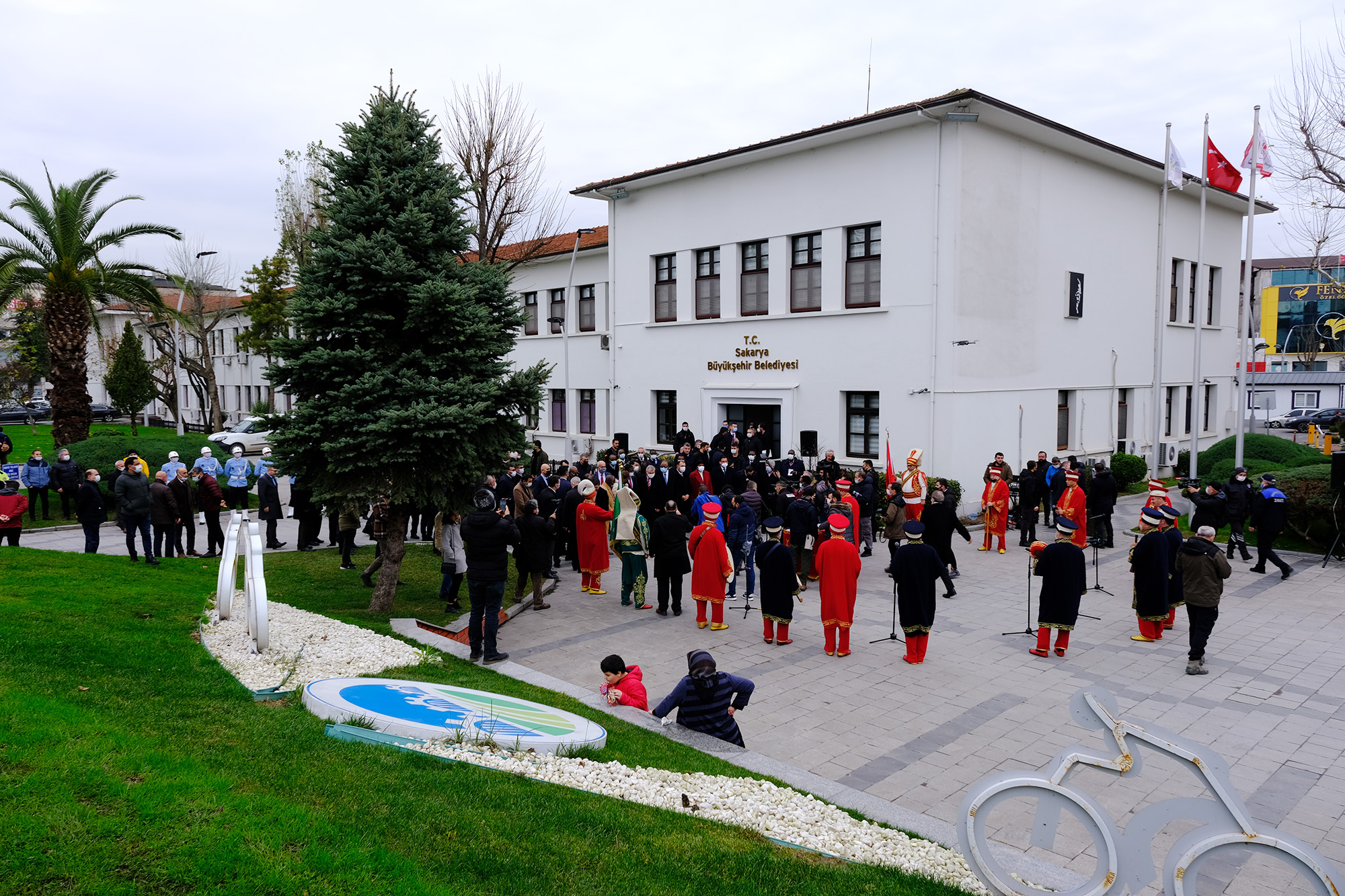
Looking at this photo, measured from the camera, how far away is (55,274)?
20.4 m

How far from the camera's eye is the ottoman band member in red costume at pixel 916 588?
990 cm

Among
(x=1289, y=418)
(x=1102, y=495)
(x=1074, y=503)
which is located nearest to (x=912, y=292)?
(x=1102, y=495)

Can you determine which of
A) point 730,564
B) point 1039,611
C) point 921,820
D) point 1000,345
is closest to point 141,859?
point 921,820

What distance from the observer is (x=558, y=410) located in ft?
109

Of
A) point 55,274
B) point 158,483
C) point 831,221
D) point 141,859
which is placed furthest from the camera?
point 831,221

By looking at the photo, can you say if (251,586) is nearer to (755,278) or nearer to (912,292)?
(912,292)

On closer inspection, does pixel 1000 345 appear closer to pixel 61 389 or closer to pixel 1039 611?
pixel 1039 611

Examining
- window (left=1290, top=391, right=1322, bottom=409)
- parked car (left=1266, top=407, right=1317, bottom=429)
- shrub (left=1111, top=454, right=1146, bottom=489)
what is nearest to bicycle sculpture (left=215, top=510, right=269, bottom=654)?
shrub (left=1111, top=454, right=1146, bottom=489)

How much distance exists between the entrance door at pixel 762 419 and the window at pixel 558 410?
945 centimetres

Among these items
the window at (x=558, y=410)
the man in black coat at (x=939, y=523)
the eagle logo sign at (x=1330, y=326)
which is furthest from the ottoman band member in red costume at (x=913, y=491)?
the eagle logo sign at (x=1330, y=326)

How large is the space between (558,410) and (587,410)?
1.86 meters

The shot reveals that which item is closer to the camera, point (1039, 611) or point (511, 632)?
point (1039, 611)

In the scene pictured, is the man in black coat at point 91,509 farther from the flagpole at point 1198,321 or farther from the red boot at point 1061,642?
the flagpole at point 1198,321

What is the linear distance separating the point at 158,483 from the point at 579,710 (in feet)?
33.9
